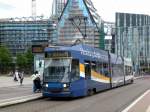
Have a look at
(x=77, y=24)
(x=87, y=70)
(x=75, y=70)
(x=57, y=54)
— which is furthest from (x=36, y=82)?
(x=77, y=24)

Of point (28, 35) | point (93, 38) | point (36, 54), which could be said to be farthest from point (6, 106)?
point (28, 35)

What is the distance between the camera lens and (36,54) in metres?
30.4

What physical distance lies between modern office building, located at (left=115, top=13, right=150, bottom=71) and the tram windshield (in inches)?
4230

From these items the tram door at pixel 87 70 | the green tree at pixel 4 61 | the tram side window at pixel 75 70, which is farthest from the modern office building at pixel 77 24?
the tram side window at pixel 75 70

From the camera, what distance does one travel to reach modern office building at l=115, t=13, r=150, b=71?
137250 millimetres

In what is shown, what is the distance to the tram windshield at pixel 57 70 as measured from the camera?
24188 mm

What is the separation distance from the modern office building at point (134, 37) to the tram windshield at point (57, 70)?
107m

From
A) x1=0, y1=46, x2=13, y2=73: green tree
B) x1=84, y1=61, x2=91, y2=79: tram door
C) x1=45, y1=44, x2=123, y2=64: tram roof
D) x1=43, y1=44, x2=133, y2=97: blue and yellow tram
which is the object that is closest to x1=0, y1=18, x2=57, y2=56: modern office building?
x1=0, y1=46, x2=13, y2=73: green tree

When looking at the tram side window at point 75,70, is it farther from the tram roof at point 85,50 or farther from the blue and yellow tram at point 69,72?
the tram roof at point 85,50

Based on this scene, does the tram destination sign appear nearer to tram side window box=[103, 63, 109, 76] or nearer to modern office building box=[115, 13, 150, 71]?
tram side window box=[103, 63, 109, 76]

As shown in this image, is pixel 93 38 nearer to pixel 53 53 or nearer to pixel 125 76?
Answer: pixel 125 76

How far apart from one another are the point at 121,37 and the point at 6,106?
378 ft

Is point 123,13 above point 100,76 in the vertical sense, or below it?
above

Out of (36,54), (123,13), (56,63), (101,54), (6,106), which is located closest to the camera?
(6,106)
